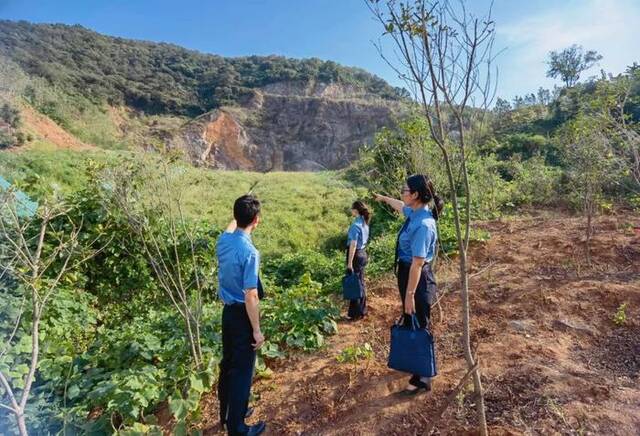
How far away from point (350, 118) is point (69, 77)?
24918 millimetres

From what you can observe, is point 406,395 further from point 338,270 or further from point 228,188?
point 228,188

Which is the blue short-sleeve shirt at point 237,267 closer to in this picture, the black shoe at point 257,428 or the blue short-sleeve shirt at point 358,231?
the black shoe at point 257,428

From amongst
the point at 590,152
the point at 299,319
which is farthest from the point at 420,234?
the point at 590,152

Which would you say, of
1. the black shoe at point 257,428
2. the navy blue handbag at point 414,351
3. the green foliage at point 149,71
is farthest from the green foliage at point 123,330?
the green foliage at point 149,71

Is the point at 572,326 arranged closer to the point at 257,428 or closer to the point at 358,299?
the point at 358,299

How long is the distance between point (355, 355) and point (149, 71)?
48072mm

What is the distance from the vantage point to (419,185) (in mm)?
2541

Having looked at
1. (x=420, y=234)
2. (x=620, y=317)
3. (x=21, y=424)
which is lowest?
(x=620, y=317)

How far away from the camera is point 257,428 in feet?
8.50

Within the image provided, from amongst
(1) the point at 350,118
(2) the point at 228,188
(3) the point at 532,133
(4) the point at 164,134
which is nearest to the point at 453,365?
(2) the point at 228,188

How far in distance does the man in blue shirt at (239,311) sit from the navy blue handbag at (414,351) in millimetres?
942

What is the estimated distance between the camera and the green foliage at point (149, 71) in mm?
32703

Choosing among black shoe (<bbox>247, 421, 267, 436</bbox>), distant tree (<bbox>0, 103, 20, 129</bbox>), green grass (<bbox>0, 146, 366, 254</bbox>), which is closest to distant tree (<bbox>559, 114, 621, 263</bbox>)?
black shoe (<bbox>247, 421, 267, 436</bbox>)

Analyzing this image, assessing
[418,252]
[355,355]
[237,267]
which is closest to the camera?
[237,267]
